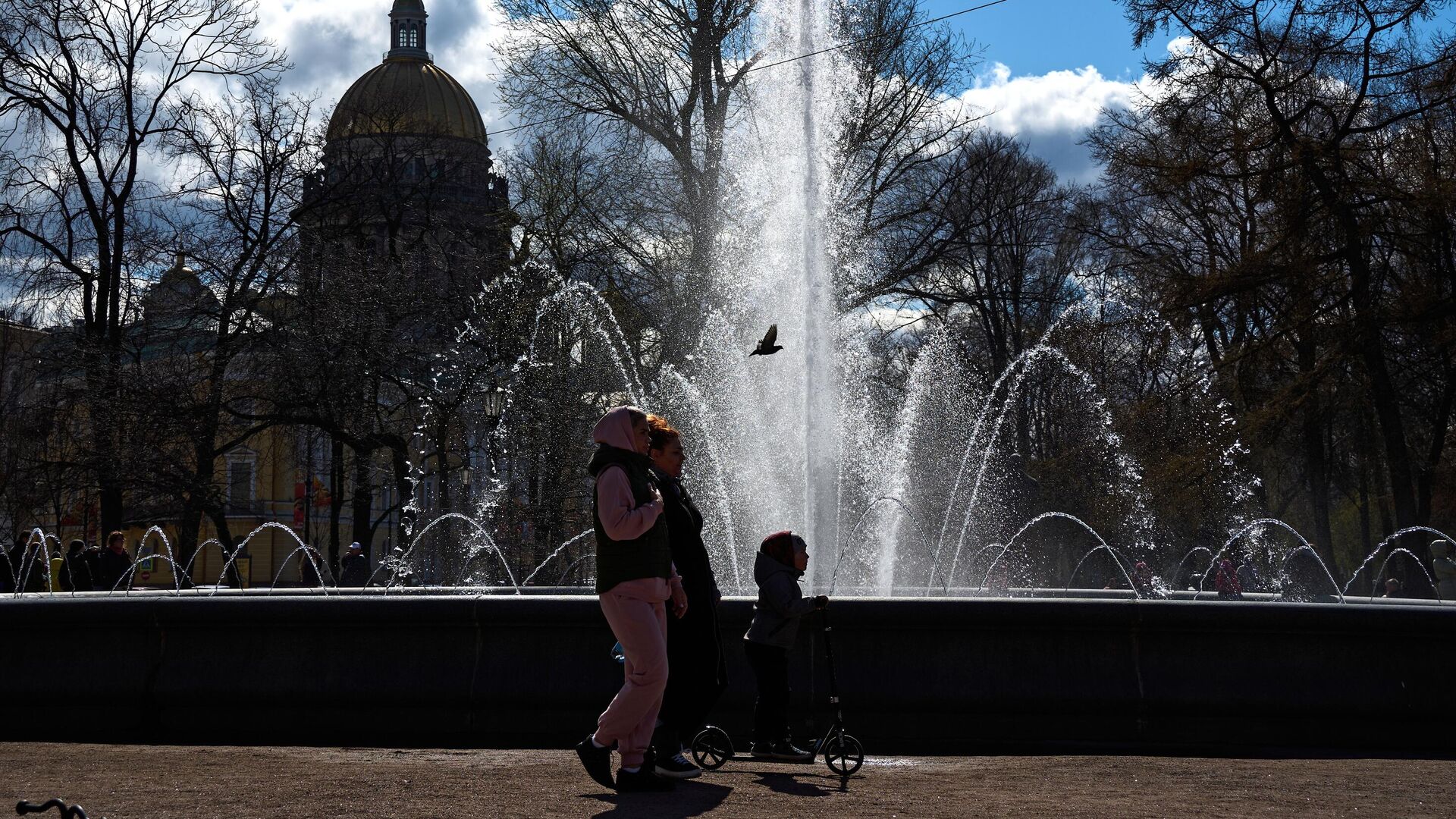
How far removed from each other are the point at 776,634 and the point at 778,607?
0.15 metres

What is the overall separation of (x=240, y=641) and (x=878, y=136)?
23281 millimetres

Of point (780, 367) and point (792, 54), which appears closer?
point (780, 367)

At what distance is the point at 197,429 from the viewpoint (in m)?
26.2

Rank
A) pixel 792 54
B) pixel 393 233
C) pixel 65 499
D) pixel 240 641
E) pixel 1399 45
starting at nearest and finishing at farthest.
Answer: pixel 240 641, pixel 792 54, pixel 1399 45, pixel 65 499, pixel 393 233

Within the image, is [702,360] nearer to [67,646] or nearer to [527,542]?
[527,542]

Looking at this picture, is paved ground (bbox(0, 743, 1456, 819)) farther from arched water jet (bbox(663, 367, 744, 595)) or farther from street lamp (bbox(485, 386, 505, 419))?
street lamp (bbox(485, 386, 505, 419))

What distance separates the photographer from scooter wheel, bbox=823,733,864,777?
7199mm

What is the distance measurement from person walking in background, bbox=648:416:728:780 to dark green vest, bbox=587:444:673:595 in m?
0.50

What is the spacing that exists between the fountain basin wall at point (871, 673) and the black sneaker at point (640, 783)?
1.91 meters

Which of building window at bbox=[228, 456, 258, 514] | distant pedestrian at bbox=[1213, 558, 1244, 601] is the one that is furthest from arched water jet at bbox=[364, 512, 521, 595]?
building window at bbox=[228, 456, 258, 514]

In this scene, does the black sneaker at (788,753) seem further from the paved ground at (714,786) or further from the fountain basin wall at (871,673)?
the fountain basin wall at (871,673)

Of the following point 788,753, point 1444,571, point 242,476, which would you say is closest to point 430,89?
point 242,476

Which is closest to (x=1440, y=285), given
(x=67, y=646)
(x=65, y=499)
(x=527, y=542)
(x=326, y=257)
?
(x=527, y=542)

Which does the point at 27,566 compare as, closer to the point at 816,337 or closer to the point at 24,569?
the point at 24,569
